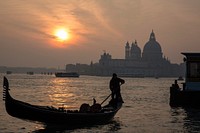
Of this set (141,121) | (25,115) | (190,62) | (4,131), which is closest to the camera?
(25,115)

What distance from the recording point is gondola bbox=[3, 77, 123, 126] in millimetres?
19469

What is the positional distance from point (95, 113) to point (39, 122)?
3.26 metres

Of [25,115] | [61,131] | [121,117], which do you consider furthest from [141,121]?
[25,115]

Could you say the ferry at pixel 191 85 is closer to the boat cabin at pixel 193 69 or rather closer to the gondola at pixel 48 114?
the boat cabin at pixel 193 69

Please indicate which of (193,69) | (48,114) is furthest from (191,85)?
(48,114)

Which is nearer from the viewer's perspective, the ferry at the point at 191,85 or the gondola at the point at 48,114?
the gondola at the point at 48,114

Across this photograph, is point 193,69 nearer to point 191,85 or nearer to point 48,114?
point 191,85

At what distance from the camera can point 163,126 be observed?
77.0 feet

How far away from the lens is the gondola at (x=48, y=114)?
63.9 ft

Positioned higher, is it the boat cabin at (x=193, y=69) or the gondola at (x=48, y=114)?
the boat cabin at (x=193, y=69)

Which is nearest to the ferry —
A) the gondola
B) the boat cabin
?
the boat cabin

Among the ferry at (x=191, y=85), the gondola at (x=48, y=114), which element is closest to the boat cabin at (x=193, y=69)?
the ferry at (x=191, y=85)

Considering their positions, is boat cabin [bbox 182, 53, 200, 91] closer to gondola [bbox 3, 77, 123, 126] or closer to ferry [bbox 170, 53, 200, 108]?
ferry [bbox 170, 53, 200, 108]

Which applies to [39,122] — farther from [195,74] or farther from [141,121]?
[195,74]
